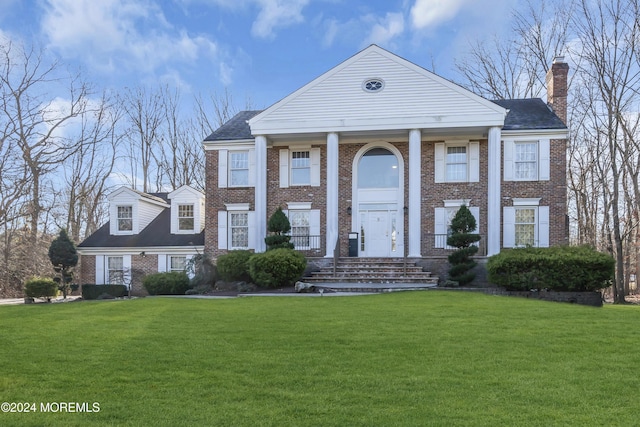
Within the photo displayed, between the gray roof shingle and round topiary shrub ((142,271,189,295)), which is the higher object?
the gray roof shingle

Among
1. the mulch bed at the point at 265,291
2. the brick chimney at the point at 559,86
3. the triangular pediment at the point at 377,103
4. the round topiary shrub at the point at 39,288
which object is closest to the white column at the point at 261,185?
the triangular pediment at the point at 377,103

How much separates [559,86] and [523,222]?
6558 millimetres

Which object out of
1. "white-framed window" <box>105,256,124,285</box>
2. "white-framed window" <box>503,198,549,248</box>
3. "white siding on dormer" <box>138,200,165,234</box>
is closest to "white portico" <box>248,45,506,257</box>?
"white-framed window" <box>503,198,549,248</box>

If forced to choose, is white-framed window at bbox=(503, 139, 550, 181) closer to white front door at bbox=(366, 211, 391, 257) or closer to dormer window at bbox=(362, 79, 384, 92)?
white front door at bbox=(366, 211, 391, 257)

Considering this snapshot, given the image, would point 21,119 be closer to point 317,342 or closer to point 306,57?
point 306,57

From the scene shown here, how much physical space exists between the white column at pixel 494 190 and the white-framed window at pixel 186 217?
1415cm

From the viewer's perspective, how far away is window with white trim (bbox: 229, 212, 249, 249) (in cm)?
2083

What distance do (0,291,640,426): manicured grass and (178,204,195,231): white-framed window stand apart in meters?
14.1

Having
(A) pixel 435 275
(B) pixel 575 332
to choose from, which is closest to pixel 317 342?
(B) pixel 575 332

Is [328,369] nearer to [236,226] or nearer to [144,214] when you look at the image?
[236,226]

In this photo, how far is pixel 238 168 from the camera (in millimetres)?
21078

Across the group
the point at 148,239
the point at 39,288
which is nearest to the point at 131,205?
the point at 148,239

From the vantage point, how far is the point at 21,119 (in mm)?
25797

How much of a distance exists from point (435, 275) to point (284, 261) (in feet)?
19.5
